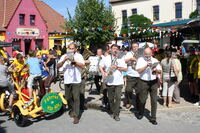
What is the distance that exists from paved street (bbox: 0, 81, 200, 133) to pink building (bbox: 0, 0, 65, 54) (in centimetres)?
2269

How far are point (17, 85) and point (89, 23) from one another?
889cm

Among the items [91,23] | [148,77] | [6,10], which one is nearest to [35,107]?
[148,77]

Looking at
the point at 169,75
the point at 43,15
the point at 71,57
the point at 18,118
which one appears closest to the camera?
the point at 71,57

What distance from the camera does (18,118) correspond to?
243 inches

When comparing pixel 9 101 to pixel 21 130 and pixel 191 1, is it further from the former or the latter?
pixel 191 1

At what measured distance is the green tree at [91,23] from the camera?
49.0ft

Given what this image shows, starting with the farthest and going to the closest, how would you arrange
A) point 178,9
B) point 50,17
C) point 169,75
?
point 50,17 → point 178,9 → point 169,75

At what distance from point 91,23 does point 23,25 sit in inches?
693

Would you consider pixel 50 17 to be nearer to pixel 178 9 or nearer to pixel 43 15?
pixel 43 15

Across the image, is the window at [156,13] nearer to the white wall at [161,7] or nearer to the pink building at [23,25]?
the white wall at [161,7]

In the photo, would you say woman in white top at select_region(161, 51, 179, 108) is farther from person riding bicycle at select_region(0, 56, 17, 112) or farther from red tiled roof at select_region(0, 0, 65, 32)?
red tiled roof at select_region(0, 0, 65, 32)

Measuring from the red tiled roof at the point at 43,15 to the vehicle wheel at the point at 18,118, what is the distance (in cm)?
1953

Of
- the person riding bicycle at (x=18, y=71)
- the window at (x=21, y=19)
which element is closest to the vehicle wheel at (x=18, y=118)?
the person riding bicycle at (x=18, y=71)

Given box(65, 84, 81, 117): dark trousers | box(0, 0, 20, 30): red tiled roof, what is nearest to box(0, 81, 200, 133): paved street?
box(65, 84, 81, 117): dark trousers
